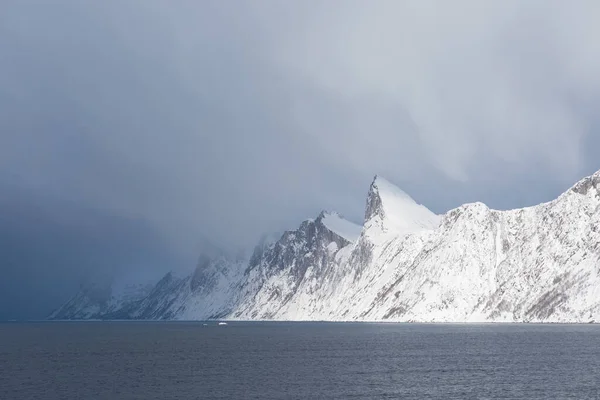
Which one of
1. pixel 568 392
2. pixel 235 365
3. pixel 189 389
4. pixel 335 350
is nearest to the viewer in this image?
pixel 568 392

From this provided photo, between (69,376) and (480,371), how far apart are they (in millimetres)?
72130

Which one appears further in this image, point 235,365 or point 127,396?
point 235,365

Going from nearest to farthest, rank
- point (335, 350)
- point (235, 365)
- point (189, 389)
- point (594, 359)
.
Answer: point (189, 389)
point (594, 359)
point (235, 365)
point (335, 350)

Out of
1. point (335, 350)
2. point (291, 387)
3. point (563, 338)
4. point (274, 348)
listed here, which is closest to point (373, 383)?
point (291, 387)

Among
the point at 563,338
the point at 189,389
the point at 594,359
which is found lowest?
the point at 563,338

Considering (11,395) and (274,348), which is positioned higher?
(11,395)

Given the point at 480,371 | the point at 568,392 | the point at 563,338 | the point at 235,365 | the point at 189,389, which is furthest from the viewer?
the point at 563,338

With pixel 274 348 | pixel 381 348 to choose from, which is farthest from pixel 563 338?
pixel 274 348

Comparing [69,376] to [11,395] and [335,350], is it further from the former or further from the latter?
[335,350]

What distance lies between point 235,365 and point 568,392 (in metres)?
70.8

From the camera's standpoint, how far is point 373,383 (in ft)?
358

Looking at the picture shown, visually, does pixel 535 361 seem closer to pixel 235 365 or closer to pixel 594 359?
pixel 594 359

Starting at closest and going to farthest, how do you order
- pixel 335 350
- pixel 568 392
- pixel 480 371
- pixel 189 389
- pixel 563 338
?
pixel 568 392 < pixel 189 389 < pixel 480 371 < pixel 335 350 < pixel 563 338

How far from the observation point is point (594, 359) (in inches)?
5212
